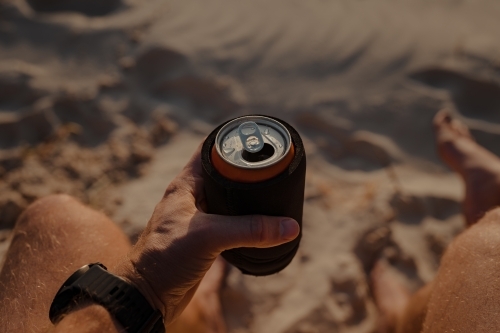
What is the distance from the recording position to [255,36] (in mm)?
2729

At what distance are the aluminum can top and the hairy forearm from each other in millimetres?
477

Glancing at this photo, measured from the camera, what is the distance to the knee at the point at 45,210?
1540mm

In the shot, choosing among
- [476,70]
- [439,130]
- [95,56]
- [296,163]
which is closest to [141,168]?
[95,56]

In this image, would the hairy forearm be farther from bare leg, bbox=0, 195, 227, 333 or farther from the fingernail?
the fingernail

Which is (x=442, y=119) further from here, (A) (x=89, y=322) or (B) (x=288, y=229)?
(A) (x=89, y=322)

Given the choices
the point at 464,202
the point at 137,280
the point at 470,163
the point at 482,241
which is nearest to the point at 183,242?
the point at 137,280

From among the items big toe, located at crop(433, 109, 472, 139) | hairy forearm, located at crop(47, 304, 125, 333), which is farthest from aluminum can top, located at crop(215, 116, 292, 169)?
big toe, located at crop(433, 109, 472, 139)

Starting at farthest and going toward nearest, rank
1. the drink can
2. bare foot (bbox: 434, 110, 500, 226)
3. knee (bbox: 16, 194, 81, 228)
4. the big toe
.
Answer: the big toe < bare foot (bbox: 434, 110, 500, 226) < knee (bbox: 16, 194, 81, 228) < the drink can

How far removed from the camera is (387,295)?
1.77 meters

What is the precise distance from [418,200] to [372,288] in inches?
19.0

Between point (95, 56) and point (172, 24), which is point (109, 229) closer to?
point (95, 56)

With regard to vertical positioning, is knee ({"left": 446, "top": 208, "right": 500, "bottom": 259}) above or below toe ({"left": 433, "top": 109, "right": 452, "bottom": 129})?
above

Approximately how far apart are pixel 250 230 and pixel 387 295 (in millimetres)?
962

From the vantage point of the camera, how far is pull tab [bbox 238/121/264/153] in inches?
41.3
